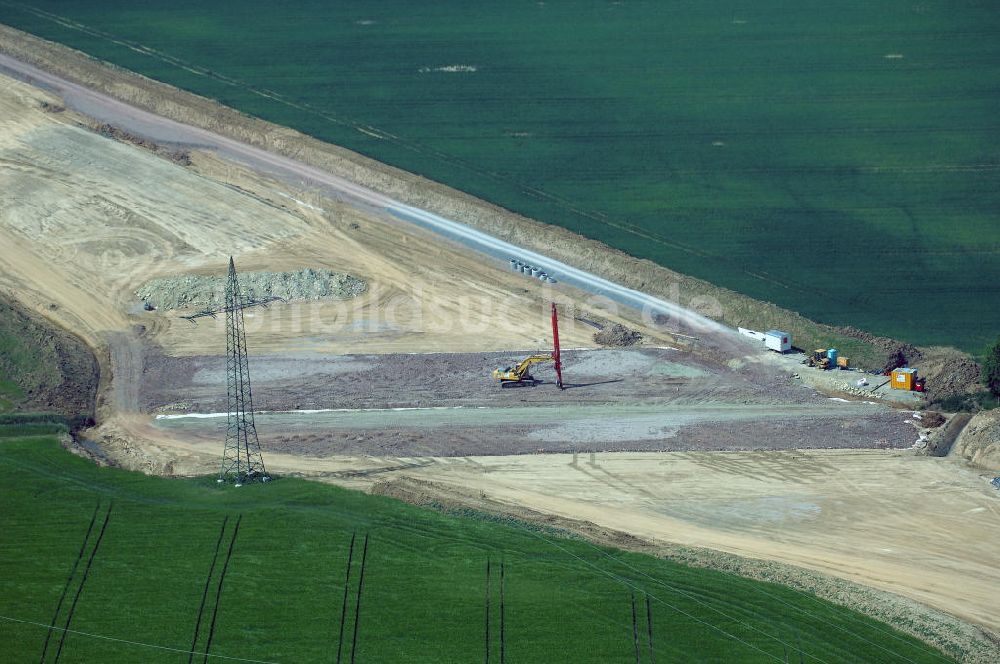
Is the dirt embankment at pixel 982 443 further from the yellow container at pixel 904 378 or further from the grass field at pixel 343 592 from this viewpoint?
the grass field at pixel 343 592

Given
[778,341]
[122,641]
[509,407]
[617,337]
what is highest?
[778,341]

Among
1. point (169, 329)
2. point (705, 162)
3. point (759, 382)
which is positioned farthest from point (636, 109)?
point (169, 329)

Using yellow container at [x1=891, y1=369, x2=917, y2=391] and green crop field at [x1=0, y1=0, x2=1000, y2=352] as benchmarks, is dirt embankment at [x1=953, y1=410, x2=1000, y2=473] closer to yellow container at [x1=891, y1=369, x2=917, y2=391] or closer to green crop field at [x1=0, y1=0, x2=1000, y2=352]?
yellow container at [x1=891, y1=369, x2=917, y2=391]

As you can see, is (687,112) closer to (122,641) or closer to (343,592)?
(343,592)

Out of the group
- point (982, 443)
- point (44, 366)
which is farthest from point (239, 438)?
point (982, 443)

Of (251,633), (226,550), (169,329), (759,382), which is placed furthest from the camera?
(169,329)

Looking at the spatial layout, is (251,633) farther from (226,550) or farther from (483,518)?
(483,518)

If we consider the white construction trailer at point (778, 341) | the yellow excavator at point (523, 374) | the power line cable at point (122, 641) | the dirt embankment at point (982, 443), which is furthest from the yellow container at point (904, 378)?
the power line cable at point (122, 641)
